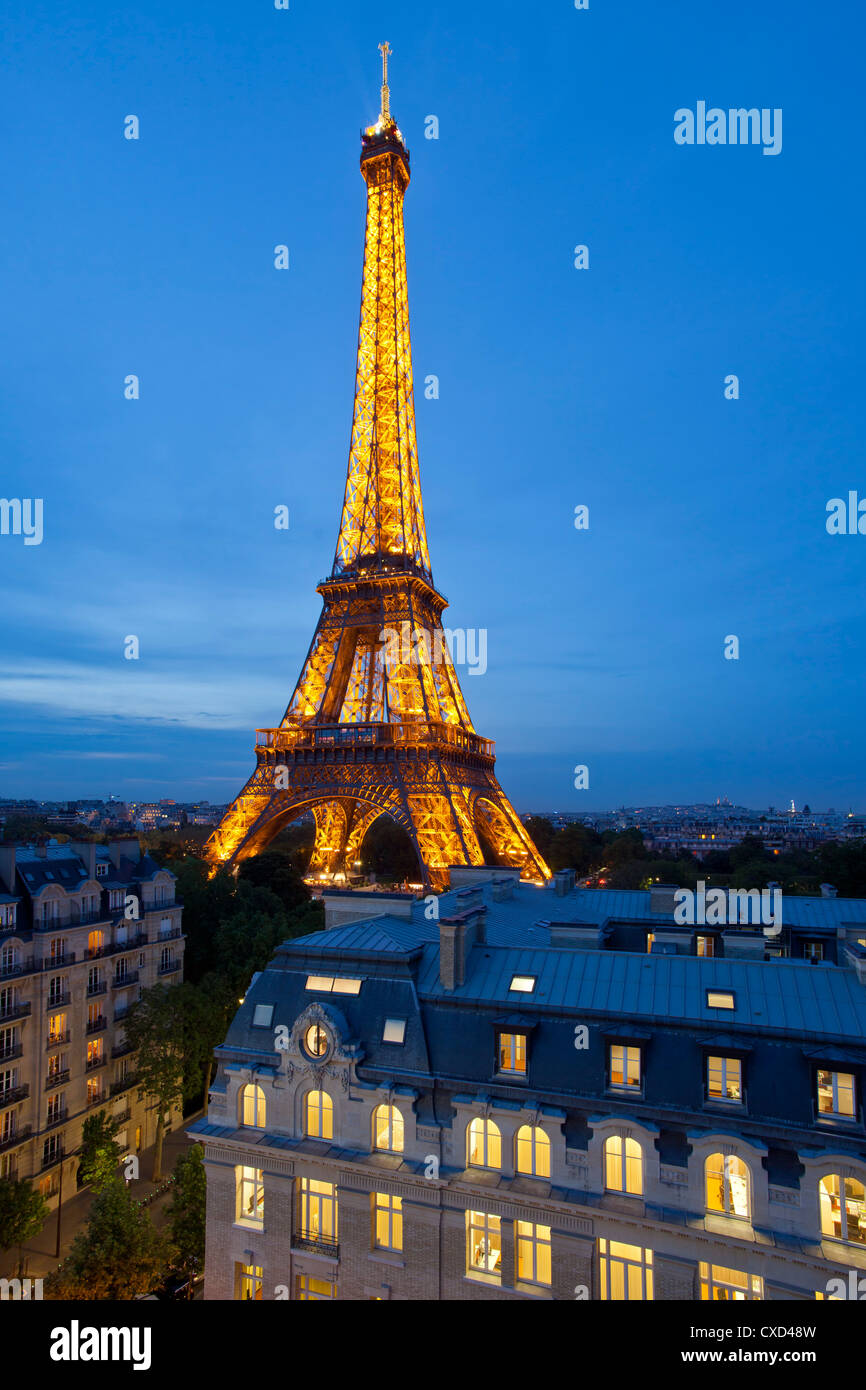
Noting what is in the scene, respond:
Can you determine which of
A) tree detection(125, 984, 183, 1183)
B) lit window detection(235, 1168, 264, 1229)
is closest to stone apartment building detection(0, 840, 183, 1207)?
tree detection(125, 984, 183, 1183)

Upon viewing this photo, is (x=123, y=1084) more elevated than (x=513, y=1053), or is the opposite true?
(x=513, y=1053)

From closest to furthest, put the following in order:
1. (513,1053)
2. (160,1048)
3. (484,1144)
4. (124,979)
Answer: (484,1144), (513,1053), (160,1048), (124,979)

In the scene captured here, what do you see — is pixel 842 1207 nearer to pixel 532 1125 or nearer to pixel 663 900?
pixel 532 1125

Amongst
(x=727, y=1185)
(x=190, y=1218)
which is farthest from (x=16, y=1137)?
(x=727, y=1185)

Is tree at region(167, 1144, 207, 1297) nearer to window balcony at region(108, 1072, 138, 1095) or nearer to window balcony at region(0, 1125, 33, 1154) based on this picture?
window balcony at region(0, 1125, 33, 1154)
